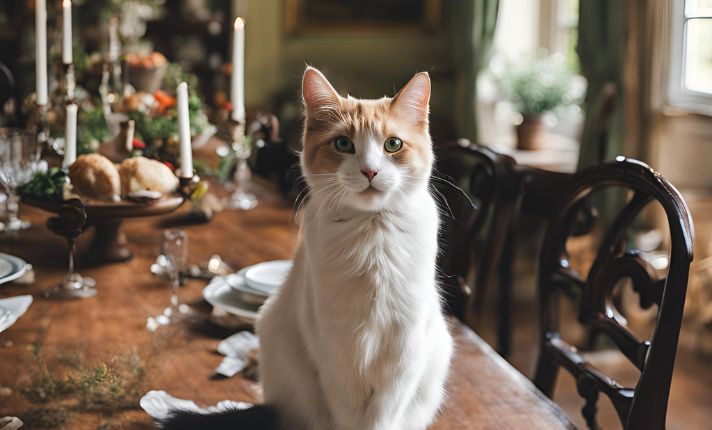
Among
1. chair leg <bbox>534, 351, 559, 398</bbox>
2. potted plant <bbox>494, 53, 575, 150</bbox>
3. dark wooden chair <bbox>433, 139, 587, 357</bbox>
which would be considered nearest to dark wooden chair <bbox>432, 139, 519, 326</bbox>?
dark wooden chair <bbox>433, 139, 587, 357</bbox>

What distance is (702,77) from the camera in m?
3.46

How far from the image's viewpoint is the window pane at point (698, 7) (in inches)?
132

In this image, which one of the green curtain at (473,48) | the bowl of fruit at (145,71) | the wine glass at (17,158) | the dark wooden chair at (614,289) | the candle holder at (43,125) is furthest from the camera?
the green curtain at (473,48)

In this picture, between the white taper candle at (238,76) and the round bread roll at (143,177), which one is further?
the white taper candle at (238,76)

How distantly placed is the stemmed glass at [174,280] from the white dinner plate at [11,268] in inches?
9.6

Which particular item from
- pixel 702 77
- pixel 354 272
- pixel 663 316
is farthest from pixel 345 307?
pixel 702 77

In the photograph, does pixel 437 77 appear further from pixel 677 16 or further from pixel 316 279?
pixel 316 279

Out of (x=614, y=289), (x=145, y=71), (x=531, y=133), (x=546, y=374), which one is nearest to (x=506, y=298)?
(x=546, y=374)

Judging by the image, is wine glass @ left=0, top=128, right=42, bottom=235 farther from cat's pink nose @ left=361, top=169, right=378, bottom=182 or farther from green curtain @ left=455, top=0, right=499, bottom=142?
green curtain @ left=455, top=0, right=499, bottom=142

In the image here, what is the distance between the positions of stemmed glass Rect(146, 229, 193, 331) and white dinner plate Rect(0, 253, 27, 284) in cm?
24

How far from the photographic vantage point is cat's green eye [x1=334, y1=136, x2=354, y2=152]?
3.26 ft

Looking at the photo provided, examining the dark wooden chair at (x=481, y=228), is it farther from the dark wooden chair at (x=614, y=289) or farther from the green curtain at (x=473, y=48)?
the green curtain at (x=473, y=48)

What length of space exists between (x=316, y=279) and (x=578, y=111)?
3.61 meters

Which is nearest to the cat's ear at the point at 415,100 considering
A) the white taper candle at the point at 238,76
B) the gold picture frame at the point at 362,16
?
the white taper candle at the point at 238,76
